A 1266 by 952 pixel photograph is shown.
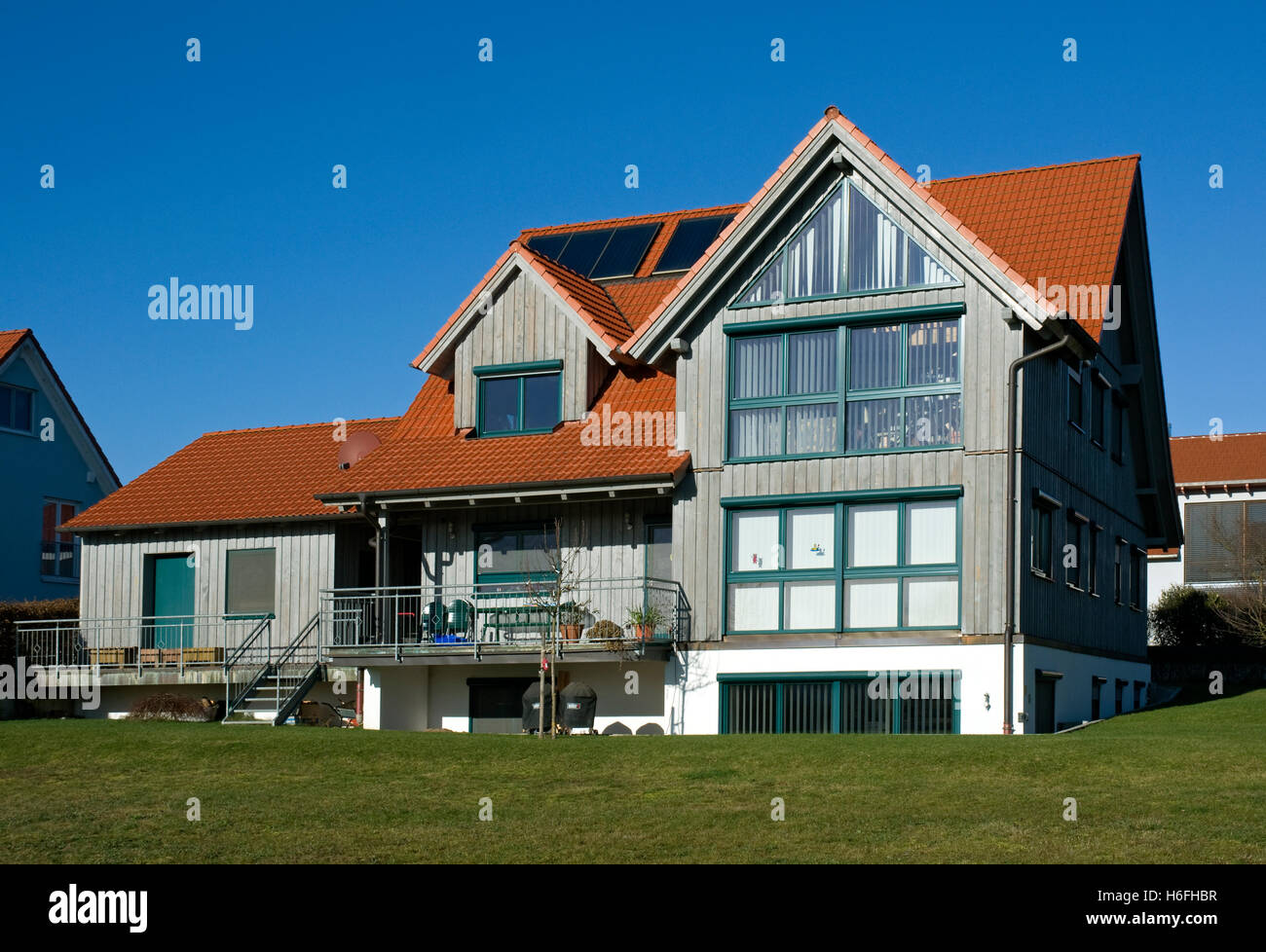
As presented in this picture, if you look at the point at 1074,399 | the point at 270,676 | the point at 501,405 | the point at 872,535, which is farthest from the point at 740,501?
the point at 270,676

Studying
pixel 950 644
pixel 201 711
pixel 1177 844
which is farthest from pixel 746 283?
pixel 1177 844

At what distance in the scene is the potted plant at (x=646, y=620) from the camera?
25.3 m

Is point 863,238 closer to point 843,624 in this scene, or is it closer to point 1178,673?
point 843,624

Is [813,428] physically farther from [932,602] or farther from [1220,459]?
[1220,459]

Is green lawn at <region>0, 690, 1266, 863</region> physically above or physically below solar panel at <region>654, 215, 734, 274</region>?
below

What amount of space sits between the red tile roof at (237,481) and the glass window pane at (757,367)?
850 centimetres

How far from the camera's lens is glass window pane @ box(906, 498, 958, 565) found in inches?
957

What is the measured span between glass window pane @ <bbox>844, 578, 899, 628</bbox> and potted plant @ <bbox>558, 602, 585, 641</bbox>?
14.2ft

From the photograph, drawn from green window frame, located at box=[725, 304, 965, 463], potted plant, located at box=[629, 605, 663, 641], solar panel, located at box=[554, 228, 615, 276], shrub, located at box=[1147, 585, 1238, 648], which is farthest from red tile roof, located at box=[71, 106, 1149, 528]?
shrub, located at box=[1147, 585, 1238, 648]

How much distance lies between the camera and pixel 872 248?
2517 centimetres

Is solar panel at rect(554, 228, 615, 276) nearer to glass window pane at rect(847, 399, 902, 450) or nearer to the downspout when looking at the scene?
glass window pane at rect(847, 399, 902, 450)

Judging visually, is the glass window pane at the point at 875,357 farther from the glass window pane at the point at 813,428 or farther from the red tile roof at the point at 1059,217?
the red tile roof at the point at 1059,217

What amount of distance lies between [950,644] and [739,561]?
11.7 feet

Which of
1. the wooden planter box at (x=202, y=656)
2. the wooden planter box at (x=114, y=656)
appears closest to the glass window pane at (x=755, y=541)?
the wooden planter box at (x=202, y=656)
